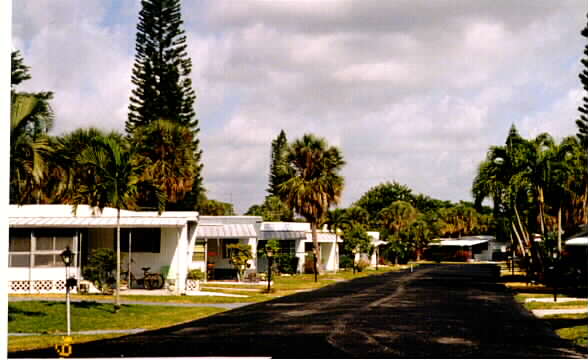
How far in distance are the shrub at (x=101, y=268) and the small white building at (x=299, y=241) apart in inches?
625

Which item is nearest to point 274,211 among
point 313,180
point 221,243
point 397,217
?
point 397,217

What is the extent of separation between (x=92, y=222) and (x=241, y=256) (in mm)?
10407

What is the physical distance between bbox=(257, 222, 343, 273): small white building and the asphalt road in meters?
19.5

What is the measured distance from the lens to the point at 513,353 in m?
11.8

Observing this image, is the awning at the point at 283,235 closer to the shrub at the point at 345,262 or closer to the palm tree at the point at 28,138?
the shrub at the point at 345,262

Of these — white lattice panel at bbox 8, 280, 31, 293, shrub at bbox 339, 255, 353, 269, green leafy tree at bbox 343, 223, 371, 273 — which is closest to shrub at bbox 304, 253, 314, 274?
green leafy tree at bbox 343, 223, 371, 273

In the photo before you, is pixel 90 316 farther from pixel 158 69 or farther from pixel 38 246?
pixel 158 69

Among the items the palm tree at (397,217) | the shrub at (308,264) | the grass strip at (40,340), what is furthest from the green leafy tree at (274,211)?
the grass strip at (40,340)

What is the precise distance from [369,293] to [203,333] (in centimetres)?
1366

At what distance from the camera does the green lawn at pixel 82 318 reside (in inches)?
577

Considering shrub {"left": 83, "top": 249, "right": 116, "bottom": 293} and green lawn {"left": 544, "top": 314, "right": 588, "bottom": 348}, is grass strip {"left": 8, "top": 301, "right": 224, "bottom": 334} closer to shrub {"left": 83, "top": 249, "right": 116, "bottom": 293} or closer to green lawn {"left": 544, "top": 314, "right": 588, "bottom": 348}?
shrub {"left": 83, "top": 249, "right": 116, "bottom": 293}

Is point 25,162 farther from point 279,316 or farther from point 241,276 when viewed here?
point 241,276

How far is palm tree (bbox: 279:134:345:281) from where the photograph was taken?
40812mm

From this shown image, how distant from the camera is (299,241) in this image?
44156 mm
